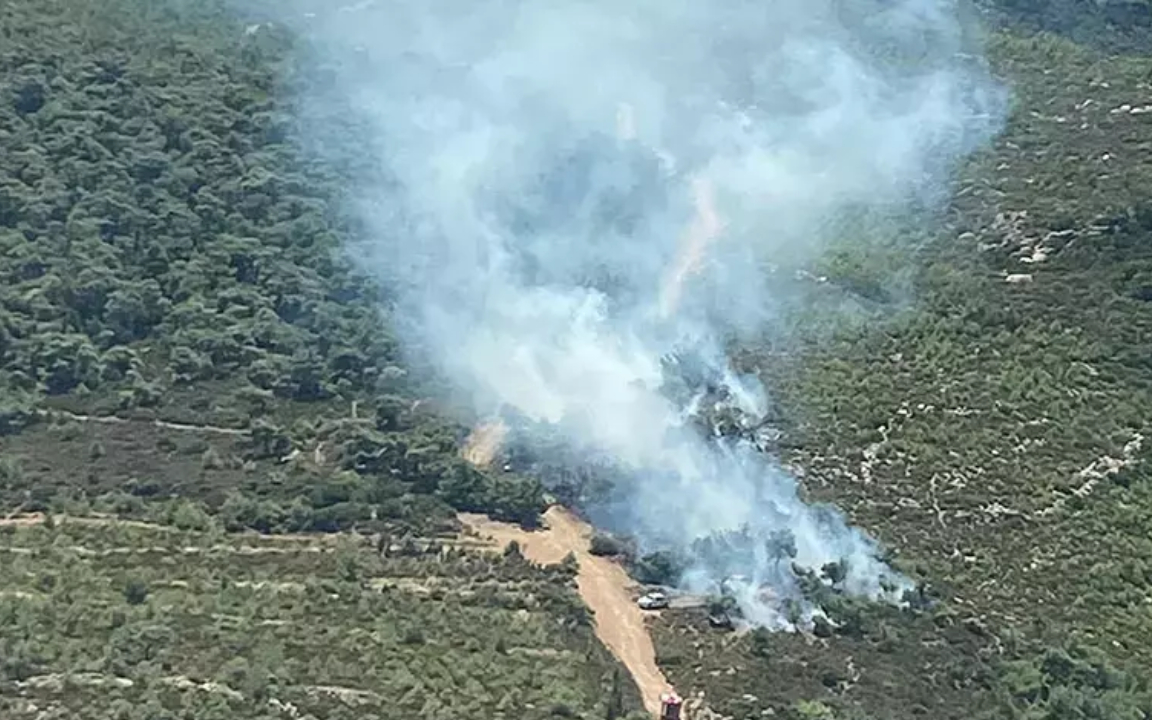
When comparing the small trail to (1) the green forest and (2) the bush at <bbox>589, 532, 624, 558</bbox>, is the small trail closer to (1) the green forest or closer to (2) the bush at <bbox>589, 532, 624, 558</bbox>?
(1) the green forest

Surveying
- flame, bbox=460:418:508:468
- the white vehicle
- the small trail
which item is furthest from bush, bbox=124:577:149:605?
flame, bbox=460:418:508:468

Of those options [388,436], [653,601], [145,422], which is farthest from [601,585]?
[145,422]

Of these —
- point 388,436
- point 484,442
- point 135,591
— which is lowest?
point 135,591

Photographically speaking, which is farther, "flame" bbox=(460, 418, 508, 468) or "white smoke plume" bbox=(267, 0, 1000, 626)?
"flame" bbox=(460, 418, 508, 468)

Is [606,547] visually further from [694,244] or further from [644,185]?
[644,185]

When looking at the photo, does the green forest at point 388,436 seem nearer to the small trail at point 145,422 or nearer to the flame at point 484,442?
the small trail at point 145,422

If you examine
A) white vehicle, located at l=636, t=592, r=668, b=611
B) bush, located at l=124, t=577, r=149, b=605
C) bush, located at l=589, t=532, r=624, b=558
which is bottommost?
bush, located at l=124, t=577, r=149, b=605
